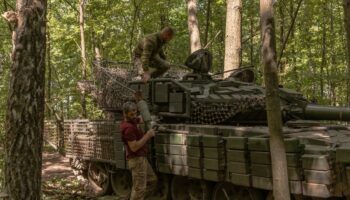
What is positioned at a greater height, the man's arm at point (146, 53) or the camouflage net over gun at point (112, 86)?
the man's arm at point (146, 53)

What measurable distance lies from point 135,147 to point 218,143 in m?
1.34

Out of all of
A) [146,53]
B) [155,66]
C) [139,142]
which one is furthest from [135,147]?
[155,66]

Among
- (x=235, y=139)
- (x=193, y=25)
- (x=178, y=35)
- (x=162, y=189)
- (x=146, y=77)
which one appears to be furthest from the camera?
(x=178, y=35)

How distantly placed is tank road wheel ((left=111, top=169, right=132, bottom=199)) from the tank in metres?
0.02

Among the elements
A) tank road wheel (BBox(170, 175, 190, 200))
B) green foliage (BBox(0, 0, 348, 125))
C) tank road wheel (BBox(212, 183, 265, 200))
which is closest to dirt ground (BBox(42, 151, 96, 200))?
tank road wheel (BBox(170, 175, 190, 200))

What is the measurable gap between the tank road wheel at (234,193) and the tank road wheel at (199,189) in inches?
5.4

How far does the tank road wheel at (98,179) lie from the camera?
11.5 metres

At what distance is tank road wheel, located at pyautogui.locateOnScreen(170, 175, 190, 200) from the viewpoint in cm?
946

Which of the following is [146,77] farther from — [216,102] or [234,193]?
[234,193]

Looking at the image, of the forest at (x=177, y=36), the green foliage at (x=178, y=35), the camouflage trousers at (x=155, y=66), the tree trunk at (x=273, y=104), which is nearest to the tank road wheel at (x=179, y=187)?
the camouflage trousers at (x=155, y=66)

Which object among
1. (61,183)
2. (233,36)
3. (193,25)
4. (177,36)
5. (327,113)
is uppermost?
(177,36)

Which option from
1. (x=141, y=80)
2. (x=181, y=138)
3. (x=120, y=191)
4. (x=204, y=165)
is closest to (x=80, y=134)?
(x=120, y=191)

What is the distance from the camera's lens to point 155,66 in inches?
414

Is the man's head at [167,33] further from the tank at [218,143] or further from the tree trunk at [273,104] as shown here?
the tree trunk at [273,104]
